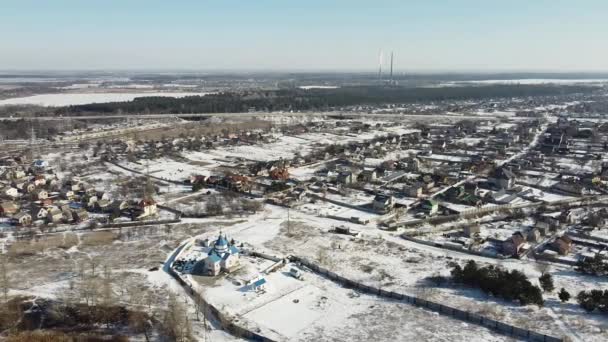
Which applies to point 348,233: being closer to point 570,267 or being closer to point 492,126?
point 570,267

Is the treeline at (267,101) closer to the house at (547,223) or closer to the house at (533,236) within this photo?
the house at (547,223)

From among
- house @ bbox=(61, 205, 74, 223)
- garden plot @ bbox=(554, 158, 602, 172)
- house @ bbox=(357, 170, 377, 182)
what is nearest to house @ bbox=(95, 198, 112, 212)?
house @ bbox=(61, 205, 74, 223)

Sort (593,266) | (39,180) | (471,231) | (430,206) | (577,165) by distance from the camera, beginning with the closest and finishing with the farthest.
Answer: (593,266) < (471,231) < (430,206) < (39,180) < (577,165)

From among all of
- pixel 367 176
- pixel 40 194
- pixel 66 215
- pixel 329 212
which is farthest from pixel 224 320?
pixel 367 176

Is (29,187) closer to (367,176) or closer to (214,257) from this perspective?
(214,257)

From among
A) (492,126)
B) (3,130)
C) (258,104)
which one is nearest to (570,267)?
(492,126)
